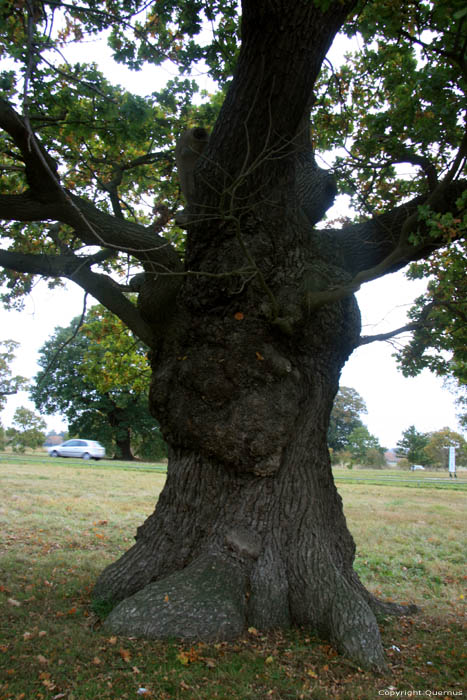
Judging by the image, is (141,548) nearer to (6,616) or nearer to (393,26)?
(6,616)

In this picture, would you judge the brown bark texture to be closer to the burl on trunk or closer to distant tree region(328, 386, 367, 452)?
the burl on trunk

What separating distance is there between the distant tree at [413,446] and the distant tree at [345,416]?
18.4 ft

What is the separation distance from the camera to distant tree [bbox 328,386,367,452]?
186ft

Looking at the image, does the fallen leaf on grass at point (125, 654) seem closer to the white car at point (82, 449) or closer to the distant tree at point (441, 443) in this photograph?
the white car at point (82, 449)

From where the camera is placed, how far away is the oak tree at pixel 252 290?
13.6ft

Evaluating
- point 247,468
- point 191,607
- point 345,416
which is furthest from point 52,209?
point 345,416

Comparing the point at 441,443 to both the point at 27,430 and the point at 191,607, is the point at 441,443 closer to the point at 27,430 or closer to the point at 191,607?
the point at 27,430

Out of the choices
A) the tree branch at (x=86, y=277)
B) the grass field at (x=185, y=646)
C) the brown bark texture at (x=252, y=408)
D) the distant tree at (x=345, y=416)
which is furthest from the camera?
the distant tree at (x=345, y=416)

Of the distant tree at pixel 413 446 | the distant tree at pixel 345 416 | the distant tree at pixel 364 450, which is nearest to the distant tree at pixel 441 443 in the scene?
the distant tree at pixel 413 446

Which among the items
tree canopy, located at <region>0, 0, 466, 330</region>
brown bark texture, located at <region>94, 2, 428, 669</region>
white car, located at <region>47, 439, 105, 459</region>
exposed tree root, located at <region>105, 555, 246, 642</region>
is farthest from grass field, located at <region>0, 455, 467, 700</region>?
white car, located at <region>47, 439, 105, 459</region>

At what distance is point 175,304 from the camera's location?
5.38 m

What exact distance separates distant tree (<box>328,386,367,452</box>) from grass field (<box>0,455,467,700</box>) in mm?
49316

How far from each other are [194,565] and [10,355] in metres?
35.6

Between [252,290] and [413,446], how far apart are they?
53260 mm
